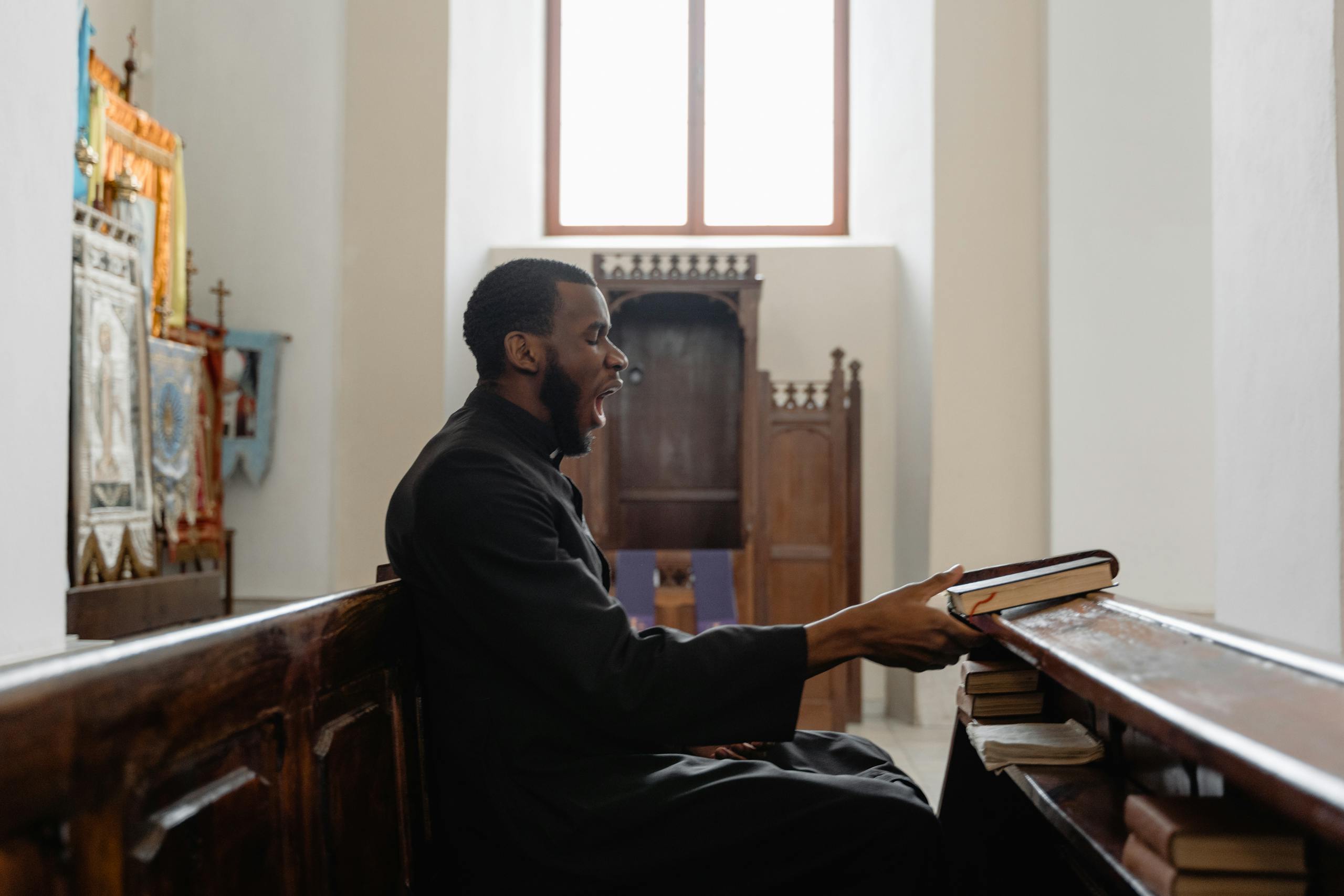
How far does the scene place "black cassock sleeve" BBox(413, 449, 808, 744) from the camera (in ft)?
5.00

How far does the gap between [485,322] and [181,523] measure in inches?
153

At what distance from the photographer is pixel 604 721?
5.04 feet

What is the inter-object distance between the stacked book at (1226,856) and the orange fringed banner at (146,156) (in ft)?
17.5

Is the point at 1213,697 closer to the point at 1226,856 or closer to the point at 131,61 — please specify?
the point at 1226,856

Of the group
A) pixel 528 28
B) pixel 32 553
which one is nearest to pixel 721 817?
pixel 32 553

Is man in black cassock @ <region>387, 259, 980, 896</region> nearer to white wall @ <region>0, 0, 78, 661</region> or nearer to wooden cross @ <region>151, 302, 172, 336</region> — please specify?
white wall @ <region>0, 0, 78, 661</region>

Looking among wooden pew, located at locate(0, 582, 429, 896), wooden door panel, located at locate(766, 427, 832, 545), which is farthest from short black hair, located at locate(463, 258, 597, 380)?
wooden door panel, located at locate(766, 427, 832, 545)

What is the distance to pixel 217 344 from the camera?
5559 mm

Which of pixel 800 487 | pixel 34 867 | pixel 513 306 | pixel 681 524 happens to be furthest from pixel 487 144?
pixel 34 867

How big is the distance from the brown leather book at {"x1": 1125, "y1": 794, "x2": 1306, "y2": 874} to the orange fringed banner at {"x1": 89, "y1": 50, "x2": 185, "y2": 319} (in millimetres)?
5332

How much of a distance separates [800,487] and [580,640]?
402cm

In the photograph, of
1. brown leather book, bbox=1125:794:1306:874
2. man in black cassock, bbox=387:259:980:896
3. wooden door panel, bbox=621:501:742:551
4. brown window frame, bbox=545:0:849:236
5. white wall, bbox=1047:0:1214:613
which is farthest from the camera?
brown window frame, bbox=545:0:849:236

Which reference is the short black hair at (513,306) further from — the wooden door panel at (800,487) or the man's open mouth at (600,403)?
the wooden door panel at (800,487)

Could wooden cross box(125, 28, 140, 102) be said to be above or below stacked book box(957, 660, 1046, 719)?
above
